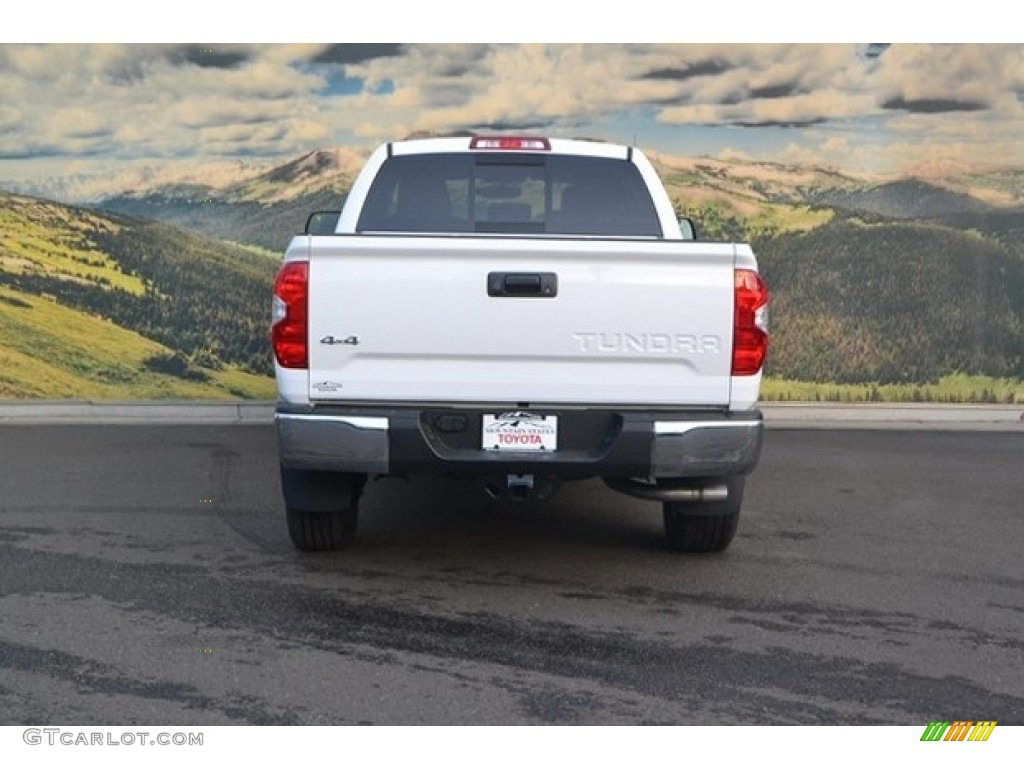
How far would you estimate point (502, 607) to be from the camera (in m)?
5.49

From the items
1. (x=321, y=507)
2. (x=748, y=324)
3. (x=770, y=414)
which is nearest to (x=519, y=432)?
(x=748, y=324)

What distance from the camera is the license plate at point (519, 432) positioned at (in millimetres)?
5340

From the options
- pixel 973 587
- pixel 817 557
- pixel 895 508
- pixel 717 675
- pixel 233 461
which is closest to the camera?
pixel 717 675

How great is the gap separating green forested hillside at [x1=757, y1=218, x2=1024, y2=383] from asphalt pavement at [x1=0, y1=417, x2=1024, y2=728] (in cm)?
292

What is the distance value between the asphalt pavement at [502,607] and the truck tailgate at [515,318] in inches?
39.9

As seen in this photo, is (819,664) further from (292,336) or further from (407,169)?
(407,169)

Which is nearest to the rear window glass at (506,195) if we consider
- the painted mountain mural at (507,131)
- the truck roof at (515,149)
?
the truck roof at (515,149)

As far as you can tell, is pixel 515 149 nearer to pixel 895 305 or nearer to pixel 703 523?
pixel 703 523

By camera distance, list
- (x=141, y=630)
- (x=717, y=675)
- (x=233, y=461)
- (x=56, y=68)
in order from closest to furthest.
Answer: (x=717, y=675), (x=141, y=630), (x=233, y=461), (x=56, y=68)

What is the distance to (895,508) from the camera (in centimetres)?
773

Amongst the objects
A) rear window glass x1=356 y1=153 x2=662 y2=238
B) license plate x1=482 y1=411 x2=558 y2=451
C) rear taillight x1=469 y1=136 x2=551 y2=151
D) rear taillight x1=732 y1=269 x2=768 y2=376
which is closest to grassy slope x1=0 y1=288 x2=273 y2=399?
rear window glass x1=356 y1=153 x2=662 y2=238

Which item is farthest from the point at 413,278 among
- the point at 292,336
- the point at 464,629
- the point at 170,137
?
the point at 170,137

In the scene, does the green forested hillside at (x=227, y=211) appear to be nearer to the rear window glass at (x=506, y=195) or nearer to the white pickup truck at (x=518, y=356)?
the rear window glass at (x=506, y=195)

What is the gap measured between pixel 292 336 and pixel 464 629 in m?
1.44
